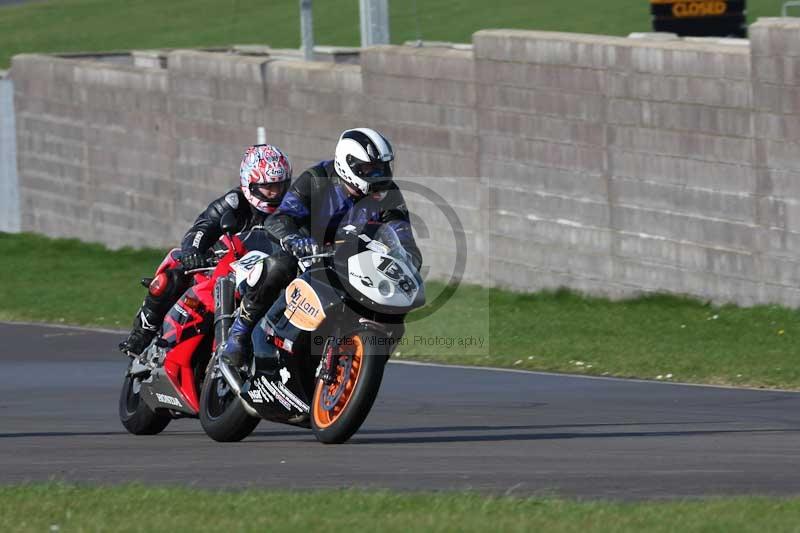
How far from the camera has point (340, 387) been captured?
997 cm

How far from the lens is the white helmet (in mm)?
10062

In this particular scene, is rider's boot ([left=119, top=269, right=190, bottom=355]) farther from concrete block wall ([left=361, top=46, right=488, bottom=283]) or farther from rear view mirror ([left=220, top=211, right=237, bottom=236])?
concrete block wall ([left=361, top=46, right=488, bottom=283])

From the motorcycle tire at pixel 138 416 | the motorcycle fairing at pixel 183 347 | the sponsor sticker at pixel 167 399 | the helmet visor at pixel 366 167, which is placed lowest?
the motorcycle tire at pixel 138 416

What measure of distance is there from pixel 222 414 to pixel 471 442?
1535mm

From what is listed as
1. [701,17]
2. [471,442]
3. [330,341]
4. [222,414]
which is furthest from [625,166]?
[330,341]

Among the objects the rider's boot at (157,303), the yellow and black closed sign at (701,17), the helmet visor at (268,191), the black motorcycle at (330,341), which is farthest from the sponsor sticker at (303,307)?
the yellow and black closed sign at (701,17)

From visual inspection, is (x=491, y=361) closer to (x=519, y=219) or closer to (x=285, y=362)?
(x=519, y=219)

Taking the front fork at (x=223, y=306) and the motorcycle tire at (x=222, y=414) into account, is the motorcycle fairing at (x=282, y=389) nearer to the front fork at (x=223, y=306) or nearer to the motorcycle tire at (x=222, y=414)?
the motorcycle tire at (x=222, y=414)

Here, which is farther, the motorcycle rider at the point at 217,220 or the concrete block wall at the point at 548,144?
the concrete block wall at the point at 548,144

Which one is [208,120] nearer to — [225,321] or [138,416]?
[138,416]

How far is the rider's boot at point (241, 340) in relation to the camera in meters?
10.6

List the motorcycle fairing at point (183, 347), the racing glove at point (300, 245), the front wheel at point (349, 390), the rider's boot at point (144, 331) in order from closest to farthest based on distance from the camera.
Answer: the front wheel at point (349, 390), the racing glove at point (300, 245), the motorcycle fairing at point (183, 347), the rider's boot at point (144, 331)

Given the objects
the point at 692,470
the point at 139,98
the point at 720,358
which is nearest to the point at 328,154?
the point at 139,98

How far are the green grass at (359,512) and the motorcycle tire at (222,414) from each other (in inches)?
101
